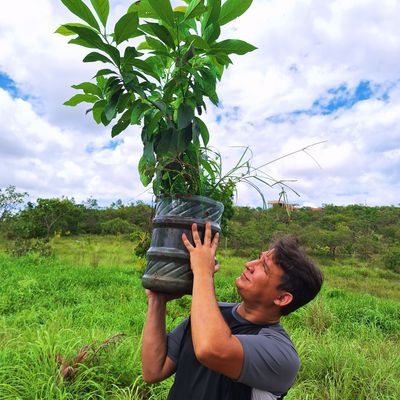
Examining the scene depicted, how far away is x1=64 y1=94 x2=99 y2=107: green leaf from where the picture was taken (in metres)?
1.44

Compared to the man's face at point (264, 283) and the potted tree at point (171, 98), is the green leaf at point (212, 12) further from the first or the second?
the man's face at point (264, 283)

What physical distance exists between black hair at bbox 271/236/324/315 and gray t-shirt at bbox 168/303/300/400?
0.12 m

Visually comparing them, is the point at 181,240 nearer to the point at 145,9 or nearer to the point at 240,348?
the point at 240,348

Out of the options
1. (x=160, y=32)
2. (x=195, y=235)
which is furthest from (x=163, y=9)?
(x=195, y=235)

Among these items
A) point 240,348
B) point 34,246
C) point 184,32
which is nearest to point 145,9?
point 184,32

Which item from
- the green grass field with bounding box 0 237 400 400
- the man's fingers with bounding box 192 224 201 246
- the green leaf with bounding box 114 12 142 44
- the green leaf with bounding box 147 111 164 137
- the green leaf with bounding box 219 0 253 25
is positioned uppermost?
the green leaf with bounding box 219 0 253 25

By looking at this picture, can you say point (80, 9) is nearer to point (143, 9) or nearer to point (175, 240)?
point (143, 9)

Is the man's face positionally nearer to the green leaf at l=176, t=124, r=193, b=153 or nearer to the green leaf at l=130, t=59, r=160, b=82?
the green leaf at l=176, t=124, r=193, b=153

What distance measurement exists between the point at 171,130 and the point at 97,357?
2.35m

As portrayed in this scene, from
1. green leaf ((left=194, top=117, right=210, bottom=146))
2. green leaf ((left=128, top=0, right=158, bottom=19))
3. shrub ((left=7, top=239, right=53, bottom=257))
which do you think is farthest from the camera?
shrub ((left=7, top=239, right=53, bottom=257))

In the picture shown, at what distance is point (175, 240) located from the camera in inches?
48.2

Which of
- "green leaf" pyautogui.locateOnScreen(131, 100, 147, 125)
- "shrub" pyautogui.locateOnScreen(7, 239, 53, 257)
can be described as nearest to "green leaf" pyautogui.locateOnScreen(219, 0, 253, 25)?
"green leaf" pyautogui.locateOnScreen(131, 100, 147, 125)

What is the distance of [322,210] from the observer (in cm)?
3353

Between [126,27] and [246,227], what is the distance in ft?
67.0
